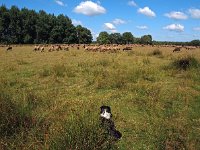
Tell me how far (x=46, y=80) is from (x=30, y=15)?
262ft

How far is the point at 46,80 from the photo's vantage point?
40.9ft

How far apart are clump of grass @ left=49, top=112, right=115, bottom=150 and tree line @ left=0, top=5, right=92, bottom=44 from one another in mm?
78329

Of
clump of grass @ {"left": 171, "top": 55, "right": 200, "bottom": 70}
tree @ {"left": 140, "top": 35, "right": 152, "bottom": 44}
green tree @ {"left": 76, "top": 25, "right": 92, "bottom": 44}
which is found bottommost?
tree @ {"left": 140, "top": 35, "right": 152, "bottom": 44}

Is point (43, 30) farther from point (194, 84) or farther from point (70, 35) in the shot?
point (194, 84)

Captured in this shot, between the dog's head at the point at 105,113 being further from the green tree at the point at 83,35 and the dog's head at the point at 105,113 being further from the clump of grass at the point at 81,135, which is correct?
the green tree at the point at 83,35

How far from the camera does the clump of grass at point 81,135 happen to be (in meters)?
4.87

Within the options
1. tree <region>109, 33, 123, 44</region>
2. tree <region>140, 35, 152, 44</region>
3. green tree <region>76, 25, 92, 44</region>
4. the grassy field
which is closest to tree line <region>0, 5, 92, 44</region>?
green tree <region>76, 25, 92, 44</region>

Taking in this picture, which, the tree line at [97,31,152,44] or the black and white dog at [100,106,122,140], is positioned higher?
the black and white dog at [100,106,122,140]

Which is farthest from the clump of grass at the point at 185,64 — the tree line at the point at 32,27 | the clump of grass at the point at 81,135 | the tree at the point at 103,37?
the tree at the point at 103,37

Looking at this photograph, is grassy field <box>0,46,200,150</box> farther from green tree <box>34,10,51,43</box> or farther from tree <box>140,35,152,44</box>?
tree <box>140,35,152,44</box>

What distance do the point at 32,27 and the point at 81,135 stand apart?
83920mm

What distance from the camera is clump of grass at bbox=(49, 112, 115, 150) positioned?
4867 mm

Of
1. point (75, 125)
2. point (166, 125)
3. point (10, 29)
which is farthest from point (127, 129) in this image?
point (10, 29)

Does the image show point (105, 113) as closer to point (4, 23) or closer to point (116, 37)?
point (4, 23)
